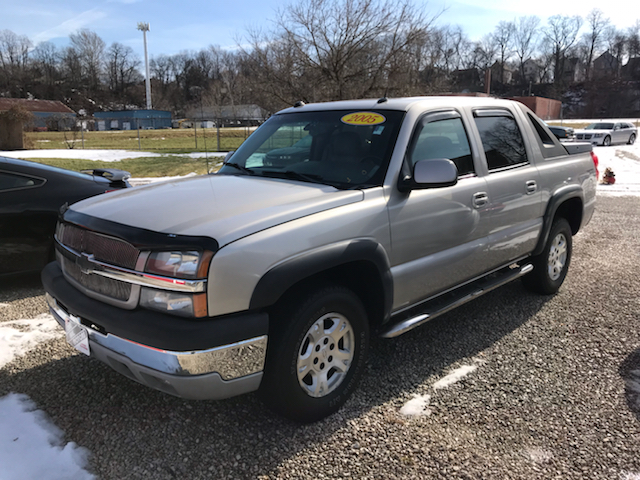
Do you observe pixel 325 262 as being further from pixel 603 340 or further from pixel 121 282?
pixel 603 340

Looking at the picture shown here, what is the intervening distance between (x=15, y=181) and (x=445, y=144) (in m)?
4.17

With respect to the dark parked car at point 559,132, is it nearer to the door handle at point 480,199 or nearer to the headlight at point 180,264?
the door handle at point 480,199

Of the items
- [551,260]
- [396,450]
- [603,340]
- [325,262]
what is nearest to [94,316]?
[325,262]

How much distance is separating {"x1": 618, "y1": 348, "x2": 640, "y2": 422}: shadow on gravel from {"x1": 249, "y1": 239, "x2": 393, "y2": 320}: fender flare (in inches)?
64.7

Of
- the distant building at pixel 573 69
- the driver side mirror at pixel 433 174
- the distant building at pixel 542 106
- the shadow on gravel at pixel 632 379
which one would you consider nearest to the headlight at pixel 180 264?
the driver side mirror at pixel 433 174

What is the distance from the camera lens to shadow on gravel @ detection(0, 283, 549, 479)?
102 inches

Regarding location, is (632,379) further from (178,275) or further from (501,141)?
(178,275)

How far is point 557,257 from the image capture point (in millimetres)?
5059

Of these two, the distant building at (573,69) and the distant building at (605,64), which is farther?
the distant building at (573,69)

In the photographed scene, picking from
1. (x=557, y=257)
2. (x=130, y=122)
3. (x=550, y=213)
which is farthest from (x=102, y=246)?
(x=130, y=122)

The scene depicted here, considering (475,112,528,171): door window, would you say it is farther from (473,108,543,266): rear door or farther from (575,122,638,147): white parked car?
(575,122,638,147): white parked car

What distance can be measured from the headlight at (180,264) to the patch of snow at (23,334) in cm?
206

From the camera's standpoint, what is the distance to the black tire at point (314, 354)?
8.45 feet

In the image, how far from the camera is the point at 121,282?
8.30 ft
